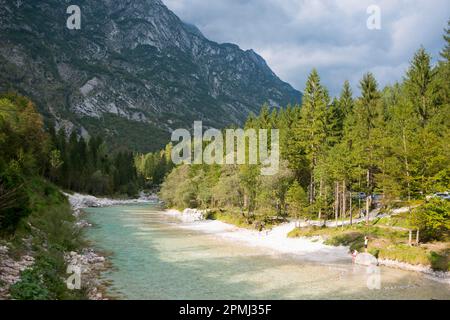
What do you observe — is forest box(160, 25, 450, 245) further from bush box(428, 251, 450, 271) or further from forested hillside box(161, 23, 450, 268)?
bush box(428, 251, 450, 271)

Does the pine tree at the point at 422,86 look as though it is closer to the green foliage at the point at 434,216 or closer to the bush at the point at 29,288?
the green foliage at the point at 434,216

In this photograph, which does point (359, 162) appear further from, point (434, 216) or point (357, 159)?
point (434, 216)

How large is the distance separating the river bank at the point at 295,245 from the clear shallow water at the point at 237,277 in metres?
1.22

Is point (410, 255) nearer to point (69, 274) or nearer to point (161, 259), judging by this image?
point (161, 259)

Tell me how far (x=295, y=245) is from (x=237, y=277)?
14.9 metres

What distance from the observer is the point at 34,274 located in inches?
691

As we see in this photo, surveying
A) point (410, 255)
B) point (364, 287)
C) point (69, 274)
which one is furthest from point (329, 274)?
point (69, 274)

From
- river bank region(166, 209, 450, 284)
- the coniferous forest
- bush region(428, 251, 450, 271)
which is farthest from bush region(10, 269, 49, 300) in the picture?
bush region(428, 251, 450, 271)

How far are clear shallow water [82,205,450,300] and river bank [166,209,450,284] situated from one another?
122cm

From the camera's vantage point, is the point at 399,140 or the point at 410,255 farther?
the point at 399,140

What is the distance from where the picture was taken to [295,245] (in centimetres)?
3859

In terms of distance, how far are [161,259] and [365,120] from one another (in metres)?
36.0

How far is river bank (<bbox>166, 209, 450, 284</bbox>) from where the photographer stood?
2741 centimetres

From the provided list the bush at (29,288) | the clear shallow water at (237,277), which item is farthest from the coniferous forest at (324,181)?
the clear shallow water at (237,277)
